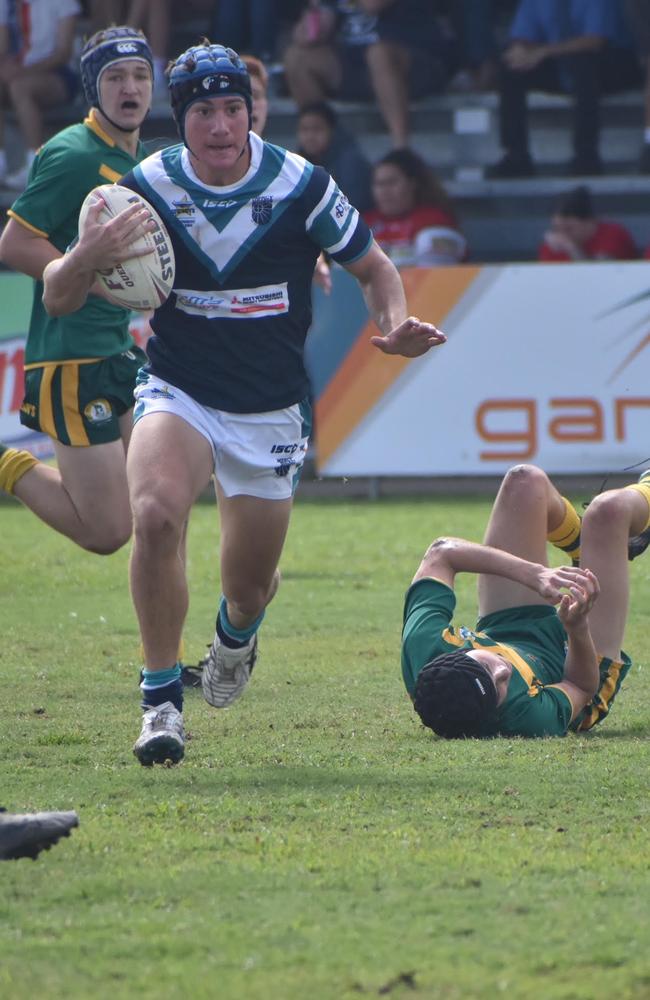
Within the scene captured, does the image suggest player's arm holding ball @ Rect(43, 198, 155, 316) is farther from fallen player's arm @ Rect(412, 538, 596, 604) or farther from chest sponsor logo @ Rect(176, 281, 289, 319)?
fallen player's arm @ Rect(412, 538, 596, 604)

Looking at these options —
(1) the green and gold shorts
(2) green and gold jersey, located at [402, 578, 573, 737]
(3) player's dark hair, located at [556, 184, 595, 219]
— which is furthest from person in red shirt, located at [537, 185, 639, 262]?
(2) green and gold jersey, located at [402, 578, 573, 737]

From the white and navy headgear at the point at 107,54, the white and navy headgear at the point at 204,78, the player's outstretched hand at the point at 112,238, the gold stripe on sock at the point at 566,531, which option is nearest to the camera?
the player's outstretched hand at the point at 112,238

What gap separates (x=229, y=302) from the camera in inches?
211

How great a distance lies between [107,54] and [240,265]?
1.85 meters

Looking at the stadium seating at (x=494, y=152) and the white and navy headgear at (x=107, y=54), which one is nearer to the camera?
the white and navy headgear at (x=107, y=54)

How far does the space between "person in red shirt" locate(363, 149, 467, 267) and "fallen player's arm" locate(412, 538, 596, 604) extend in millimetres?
8690

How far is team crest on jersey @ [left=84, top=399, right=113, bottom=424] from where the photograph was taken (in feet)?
22.7

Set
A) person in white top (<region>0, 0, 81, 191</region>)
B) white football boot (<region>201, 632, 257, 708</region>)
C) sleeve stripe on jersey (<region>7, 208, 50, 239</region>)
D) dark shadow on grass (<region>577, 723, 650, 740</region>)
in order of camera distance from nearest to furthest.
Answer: dark shadow on grass (<region>577, 723, 650, 740</region>) < white football boot (<region>201, 632, 257, 708</region>) < sleeve stripe on jersey (<region>7, 208, 50, 239</region>) < person in white top (<region>0, 0, 81, 191</region>)

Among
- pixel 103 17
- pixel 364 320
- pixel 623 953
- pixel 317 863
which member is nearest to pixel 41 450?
pixel 364 320

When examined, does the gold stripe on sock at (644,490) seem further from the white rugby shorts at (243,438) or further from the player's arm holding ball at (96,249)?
the player's arm holding ball at (96,249)

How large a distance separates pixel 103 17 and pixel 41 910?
15.1 meters

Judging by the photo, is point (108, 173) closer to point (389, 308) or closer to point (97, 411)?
point (97, 411)

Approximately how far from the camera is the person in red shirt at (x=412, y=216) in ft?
46.8

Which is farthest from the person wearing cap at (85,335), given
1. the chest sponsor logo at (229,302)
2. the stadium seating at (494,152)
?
the stadium seating at (494,152)
